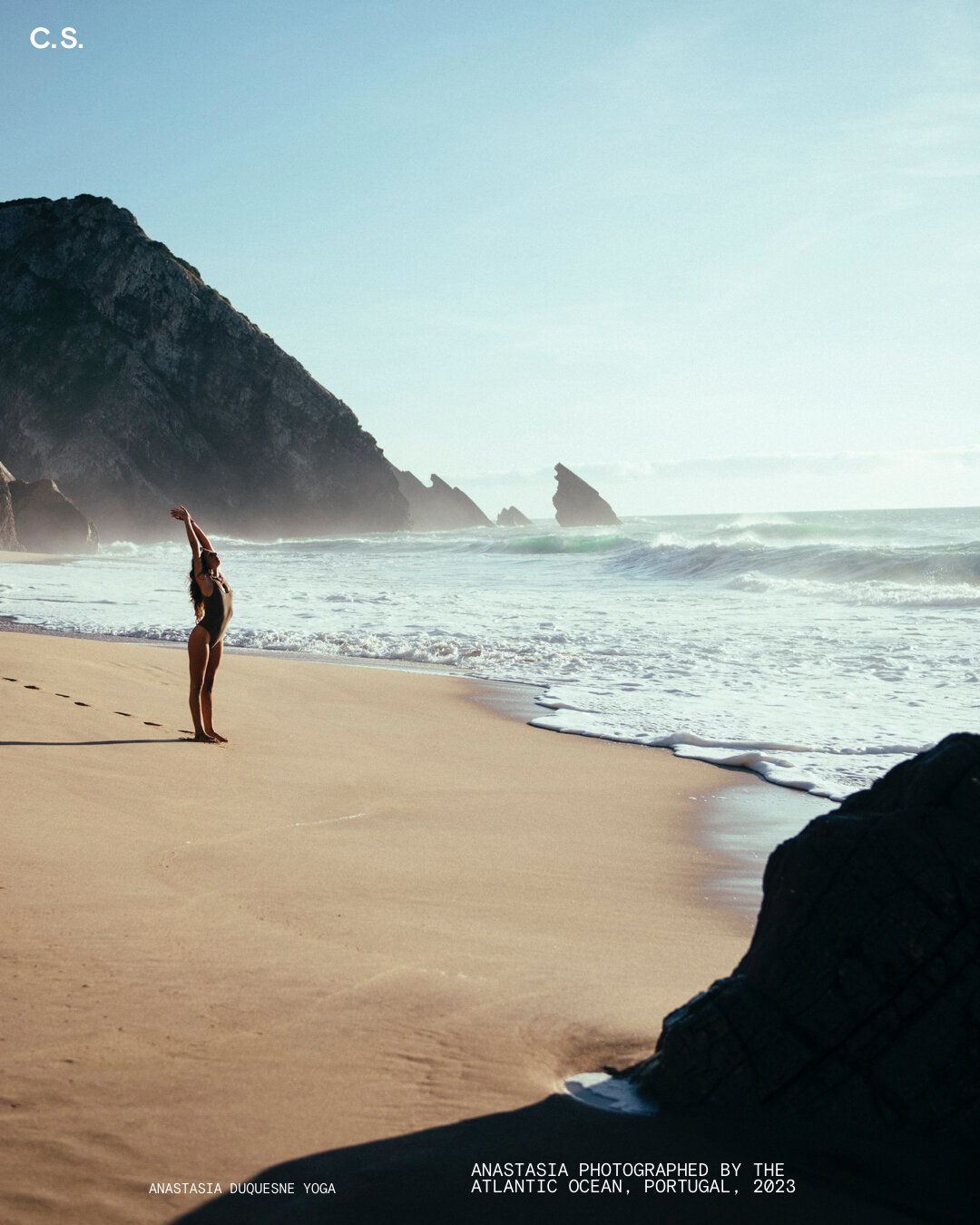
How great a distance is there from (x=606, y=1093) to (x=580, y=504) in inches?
4660

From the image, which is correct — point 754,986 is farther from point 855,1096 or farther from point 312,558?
point 312,558

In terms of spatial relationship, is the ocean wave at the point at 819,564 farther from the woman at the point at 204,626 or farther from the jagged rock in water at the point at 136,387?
the jagged rock in water at the point at 136,387

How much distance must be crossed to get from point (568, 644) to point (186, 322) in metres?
72.4

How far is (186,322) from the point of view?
253ft

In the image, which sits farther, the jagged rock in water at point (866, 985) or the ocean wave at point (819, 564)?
the ocean wave at point (819, 564)

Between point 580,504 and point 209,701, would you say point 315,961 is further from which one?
point 580,504

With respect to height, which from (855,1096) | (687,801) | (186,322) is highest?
(186,322)

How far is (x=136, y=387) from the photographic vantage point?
A: 243 feet

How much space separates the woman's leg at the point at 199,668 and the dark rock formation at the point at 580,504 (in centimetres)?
11235

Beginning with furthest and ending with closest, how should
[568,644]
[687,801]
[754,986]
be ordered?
[568,644] < [687,801] < [754,986]

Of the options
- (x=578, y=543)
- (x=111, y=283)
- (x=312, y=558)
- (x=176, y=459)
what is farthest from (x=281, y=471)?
(x=312, y=558)

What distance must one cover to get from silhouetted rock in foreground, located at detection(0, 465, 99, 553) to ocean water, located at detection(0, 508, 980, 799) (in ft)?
36.4

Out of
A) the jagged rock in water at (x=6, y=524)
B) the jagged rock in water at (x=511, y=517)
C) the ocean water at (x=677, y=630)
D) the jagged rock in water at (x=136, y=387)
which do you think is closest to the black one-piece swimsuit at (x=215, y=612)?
the ocean water at (x=677, y=630)

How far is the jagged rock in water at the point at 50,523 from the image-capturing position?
41812 millimetres
